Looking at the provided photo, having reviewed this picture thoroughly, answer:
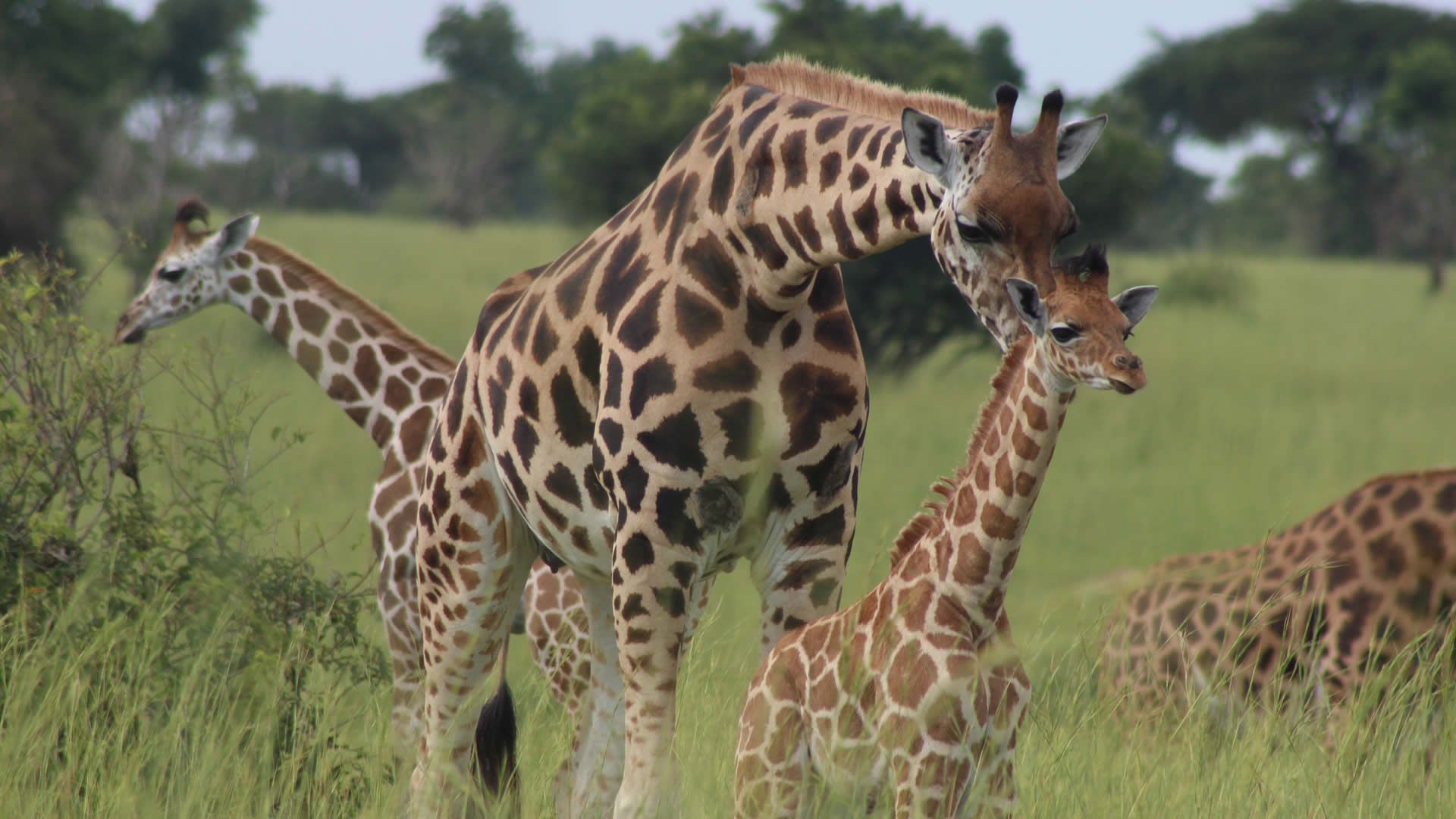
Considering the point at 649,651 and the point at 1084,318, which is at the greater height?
the point at 1084,318

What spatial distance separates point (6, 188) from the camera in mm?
20594

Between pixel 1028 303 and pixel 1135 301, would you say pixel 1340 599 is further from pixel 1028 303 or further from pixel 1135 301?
pixel 1028 303

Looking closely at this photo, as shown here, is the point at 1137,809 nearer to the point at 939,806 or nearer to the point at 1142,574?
the point at 939,806

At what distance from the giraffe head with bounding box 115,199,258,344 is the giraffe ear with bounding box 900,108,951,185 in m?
4.64

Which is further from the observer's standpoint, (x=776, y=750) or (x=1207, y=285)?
(x=1207, y=285)

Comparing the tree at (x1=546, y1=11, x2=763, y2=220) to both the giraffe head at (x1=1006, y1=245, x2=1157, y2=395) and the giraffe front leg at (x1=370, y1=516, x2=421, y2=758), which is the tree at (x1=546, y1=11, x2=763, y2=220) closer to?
the giraffe front leg at (x1=370, y1=516, x2=421, y2=758)

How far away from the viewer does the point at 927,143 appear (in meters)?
3.03

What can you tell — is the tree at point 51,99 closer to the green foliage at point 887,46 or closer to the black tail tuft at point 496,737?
the green foliage at point 887,46

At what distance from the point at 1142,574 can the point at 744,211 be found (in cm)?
184

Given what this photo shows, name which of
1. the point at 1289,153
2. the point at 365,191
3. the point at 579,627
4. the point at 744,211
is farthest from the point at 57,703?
the point at 365,191

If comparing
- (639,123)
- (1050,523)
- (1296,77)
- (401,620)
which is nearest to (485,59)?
(1296,77)

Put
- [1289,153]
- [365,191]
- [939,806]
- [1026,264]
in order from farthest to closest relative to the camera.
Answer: [365,191], [1289,153], [939,806], [1026,264]

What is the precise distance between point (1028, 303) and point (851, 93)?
3.87 ft

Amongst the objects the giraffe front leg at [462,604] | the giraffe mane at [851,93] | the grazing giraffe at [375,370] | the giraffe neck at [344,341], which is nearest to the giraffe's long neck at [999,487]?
the giraffe mane at [851,93]
